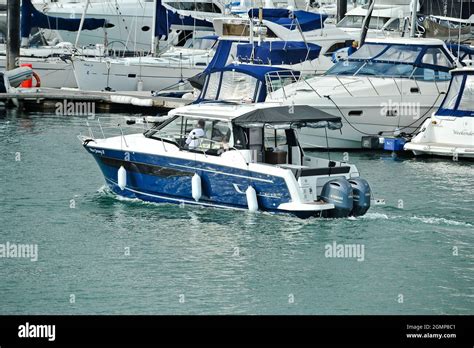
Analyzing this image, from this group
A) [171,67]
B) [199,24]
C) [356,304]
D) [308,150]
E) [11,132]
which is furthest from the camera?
[199,24]

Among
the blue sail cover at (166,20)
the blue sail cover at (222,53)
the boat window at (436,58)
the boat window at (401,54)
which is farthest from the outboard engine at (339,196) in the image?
the blue sail cover at (166,20)

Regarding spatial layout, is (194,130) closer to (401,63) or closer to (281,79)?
(281,79)

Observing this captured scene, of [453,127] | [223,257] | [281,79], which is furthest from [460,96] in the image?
[223,257]

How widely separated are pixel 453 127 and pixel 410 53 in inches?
153

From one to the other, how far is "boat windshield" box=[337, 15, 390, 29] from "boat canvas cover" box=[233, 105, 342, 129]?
1119 inches

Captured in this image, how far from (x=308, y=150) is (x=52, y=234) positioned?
39.9 feet

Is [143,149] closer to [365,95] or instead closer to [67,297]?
[67,297]

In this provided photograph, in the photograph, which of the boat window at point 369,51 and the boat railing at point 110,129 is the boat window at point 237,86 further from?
the boat window at point 369,51

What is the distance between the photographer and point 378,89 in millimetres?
33219

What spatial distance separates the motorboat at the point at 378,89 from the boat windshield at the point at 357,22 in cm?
1675

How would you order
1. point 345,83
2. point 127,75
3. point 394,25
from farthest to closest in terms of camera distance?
point 394,25
point 127,75
point 345,83

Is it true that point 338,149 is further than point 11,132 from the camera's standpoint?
No
